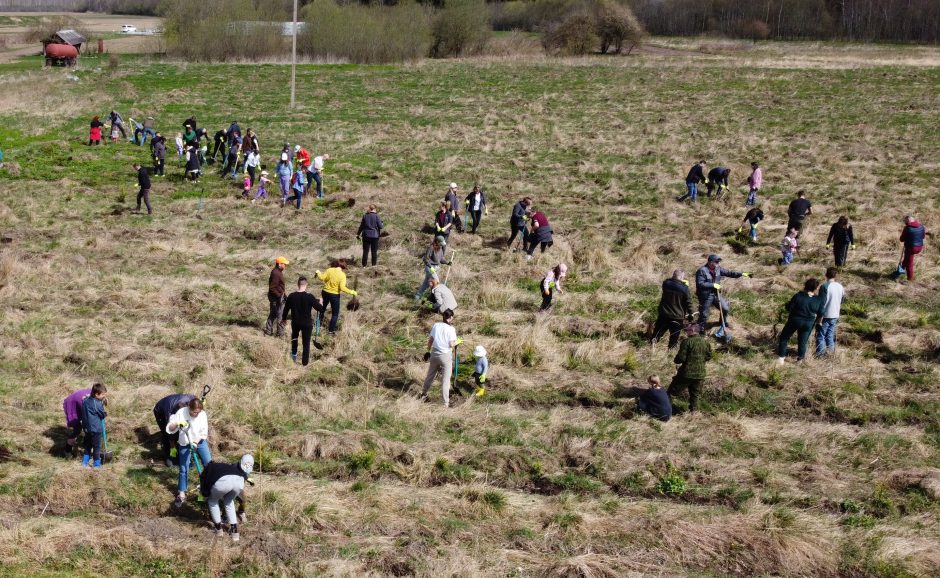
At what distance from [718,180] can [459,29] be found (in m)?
44.7

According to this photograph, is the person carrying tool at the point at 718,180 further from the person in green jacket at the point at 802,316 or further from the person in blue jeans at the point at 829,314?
the person in green jacket at the point at 802,316

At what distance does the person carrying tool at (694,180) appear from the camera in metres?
23.4

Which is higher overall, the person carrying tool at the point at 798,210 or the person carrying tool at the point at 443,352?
the person carrying tool at the point at 798,210

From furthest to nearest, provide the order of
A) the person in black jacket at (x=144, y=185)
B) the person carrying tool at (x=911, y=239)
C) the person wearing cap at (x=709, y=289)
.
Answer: the person in black jacket at (x=144, y=185) → the person carrying tool at (x=911, y=239) → the person wearing cap at (x=709, y=289)

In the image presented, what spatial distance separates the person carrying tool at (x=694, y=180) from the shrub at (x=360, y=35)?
37.1m

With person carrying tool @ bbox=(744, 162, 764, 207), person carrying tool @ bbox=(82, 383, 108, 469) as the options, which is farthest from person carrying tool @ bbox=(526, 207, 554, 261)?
A: person carrying tool @ bbox=(82, 383, 108, 469)

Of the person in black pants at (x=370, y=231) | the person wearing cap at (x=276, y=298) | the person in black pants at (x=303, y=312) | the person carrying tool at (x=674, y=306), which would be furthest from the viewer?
the person in black pants at (x=370, y=231)

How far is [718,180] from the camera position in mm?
23812

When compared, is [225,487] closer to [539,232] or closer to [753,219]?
[539,232]

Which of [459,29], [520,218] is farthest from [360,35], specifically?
[520,218]

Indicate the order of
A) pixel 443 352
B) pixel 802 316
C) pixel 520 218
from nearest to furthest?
pixel 443 352 < pixel 802 316 < pixel 520 218

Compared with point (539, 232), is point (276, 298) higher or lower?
lower

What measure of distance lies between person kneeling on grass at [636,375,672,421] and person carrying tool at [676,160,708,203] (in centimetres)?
1245

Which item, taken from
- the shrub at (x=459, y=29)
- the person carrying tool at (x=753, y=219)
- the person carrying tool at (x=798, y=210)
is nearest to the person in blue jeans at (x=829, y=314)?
the person carrying tool at (x=798, y=210)
